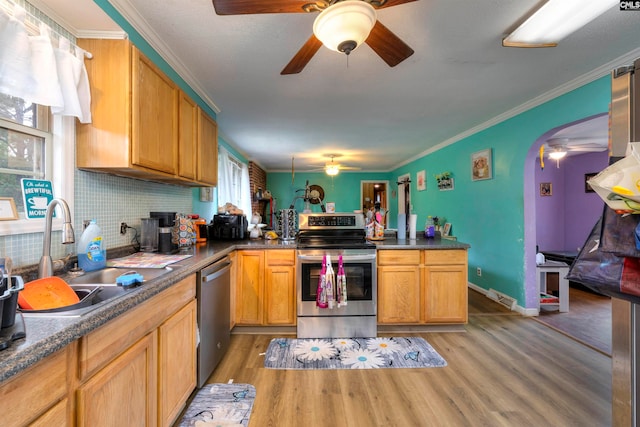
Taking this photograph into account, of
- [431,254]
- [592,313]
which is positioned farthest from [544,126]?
[592,313]

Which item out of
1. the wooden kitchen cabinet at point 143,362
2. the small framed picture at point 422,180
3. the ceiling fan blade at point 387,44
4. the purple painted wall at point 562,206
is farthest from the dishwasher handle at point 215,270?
the purple painted wall at point 562,206

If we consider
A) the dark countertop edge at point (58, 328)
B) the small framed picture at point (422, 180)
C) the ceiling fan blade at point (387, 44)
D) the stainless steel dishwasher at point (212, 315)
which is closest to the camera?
the dark countertop edge at point (58, 328)

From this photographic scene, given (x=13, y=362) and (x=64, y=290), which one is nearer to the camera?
(x=13, y=362)

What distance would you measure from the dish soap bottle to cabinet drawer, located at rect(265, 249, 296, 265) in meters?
1.33

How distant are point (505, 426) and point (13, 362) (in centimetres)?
212

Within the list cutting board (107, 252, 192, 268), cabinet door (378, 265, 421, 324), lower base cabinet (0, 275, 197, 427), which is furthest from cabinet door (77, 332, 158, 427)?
cabinet door (378, 265, 421, 324)

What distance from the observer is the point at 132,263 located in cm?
156

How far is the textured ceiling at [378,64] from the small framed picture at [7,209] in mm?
939

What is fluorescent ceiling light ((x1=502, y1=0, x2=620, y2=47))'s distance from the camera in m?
1.49

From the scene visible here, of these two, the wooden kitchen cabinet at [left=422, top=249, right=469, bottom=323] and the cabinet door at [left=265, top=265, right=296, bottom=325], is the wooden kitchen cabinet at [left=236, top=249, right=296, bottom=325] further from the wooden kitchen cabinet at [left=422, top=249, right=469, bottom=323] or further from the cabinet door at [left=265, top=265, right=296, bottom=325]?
the wooden kitchen cabinet at [left=422, top=249, right=469, bottom=323]

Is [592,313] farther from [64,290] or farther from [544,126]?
[64,290]

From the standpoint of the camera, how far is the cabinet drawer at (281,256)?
2.59 meters

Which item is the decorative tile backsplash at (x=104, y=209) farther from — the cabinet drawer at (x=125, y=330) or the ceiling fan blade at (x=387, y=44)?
the ceiling fan blade at (x=387, y=44)

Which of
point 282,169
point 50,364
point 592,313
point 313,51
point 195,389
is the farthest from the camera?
point 282,169
